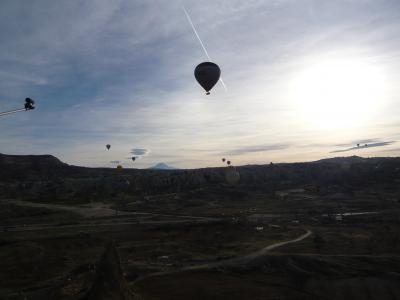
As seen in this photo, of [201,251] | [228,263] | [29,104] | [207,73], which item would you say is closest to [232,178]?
[201,251]

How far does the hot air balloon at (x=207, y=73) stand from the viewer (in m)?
51.3

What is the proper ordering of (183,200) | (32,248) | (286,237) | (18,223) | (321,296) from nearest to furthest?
(321,296) < (32,248) < (286,237) < (18,223) < (183,200)

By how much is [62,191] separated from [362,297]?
434 feet

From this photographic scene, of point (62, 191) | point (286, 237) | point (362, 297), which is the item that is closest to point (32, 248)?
point (286, 237)

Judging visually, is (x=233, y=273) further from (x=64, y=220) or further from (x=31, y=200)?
(x=31, y=200)

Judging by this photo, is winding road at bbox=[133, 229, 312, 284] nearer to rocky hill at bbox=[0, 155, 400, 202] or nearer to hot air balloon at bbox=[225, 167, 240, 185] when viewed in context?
rocky hill at bbox=[0, 155, 400, 202]

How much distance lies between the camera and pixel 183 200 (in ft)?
449

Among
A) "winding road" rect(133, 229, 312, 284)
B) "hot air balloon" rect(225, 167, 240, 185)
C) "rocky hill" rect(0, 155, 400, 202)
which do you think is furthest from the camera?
"hot air balloon" rect(225, 167, 240, 185)

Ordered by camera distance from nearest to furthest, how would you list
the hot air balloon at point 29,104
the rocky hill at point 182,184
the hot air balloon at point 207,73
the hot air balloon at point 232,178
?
the hot air balloon at point 29,104 → the hot air balloon at point 207,73 → the rocky hill at point 182,184 → the hot air balloon at point 232,178

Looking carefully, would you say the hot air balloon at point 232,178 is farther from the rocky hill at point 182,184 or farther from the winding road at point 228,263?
the winding road at point 228,263

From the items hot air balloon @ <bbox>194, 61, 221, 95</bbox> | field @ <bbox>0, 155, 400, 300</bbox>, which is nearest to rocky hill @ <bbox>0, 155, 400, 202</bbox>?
field @ <bbox>0, 155, 400, 300</bbox>

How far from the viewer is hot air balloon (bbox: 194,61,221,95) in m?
51.3

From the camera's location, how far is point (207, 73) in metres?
51.4

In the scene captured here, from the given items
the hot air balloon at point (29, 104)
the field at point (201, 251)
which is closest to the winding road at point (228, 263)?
the field at point (201, 251)
